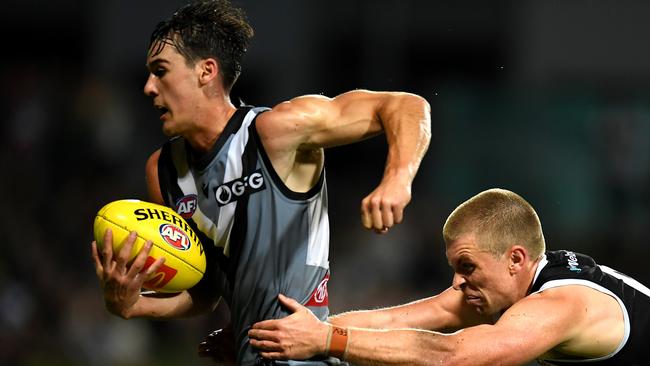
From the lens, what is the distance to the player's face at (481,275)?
5.19m

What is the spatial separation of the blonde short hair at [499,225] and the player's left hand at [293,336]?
915 mm

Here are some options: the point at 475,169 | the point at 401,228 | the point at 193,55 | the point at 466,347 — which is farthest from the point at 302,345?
the point at 475,169

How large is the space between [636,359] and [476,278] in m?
0.83

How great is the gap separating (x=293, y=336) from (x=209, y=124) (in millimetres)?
1091

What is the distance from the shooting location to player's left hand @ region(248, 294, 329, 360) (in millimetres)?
4668

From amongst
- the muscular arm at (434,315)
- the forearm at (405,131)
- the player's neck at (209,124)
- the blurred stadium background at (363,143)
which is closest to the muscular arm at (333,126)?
the forearm at (405,131)

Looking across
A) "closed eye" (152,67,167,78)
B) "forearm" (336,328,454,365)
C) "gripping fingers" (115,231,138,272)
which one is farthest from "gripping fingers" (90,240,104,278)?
"forearm" (336,328,454,365)

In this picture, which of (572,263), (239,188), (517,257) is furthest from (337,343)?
(572,263)

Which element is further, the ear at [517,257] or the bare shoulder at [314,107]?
the ear at [517,257]

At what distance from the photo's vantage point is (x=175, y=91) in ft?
16.6

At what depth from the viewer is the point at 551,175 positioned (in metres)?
13.6

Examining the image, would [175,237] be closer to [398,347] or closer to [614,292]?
[398,347]

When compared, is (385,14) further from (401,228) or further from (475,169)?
(401,228)

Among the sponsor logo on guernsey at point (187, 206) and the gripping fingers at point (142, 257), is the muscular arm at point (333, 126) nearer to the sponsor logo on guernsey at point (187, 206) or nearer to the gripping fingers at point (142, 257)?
the sponsor logo on guernsey at point (187, 206)
